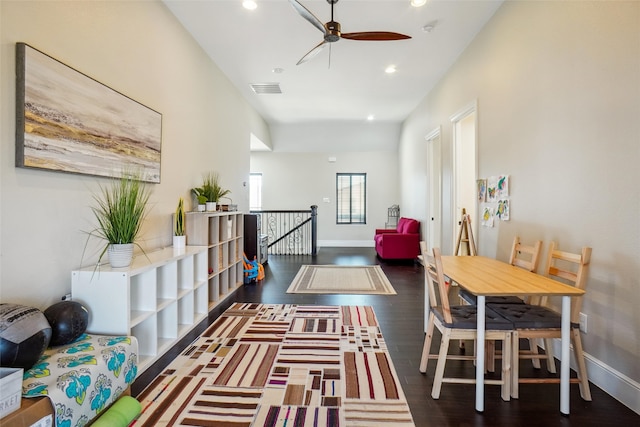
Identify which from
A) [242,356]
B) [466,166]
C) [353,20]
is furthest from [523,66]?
[242,356]

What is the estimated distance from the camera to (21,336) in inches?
53.8

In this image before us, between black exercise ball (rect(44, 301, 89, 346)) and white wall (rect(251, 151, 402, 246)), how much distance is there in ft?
24.3

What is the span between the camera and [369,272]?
5570 millimetres

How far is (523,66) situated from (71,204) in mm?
3805

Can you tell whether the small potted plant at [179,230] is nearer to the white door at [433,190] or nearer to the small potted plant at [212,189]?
the small potted plant at [212,189]

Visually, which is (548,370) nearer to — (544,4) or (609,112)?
(609,112)

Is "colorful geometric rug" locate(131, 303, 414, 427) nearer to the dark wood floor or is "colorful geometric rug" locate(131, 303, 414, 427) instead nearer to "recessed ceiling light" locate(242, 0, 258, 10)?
the dark wood floor

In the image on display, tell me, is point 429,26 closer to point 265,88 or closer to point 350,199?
point 265,88

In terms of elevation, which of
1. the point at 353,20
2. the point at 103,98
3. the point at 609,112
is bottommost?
the point at 609,112

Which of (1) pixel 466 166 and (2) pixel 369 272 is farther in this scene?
(2) pixel 369 272

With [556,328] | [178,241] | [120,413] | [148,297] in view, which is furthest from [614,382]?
[178,241]

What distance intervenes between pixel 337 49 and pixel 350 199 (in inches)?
212

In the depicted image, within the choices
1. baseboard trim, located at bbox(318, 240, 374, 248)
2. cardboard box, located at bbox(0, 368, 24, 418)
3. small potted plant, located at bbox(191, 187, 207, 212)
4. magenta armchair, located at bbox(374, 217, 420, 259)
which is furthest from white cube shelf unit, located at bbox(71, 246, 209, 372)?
baseboard trim, located at bbox(318, 240, 374, 248)

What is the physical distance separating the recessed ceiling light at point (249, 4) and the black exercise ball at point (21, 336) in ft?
10.1
